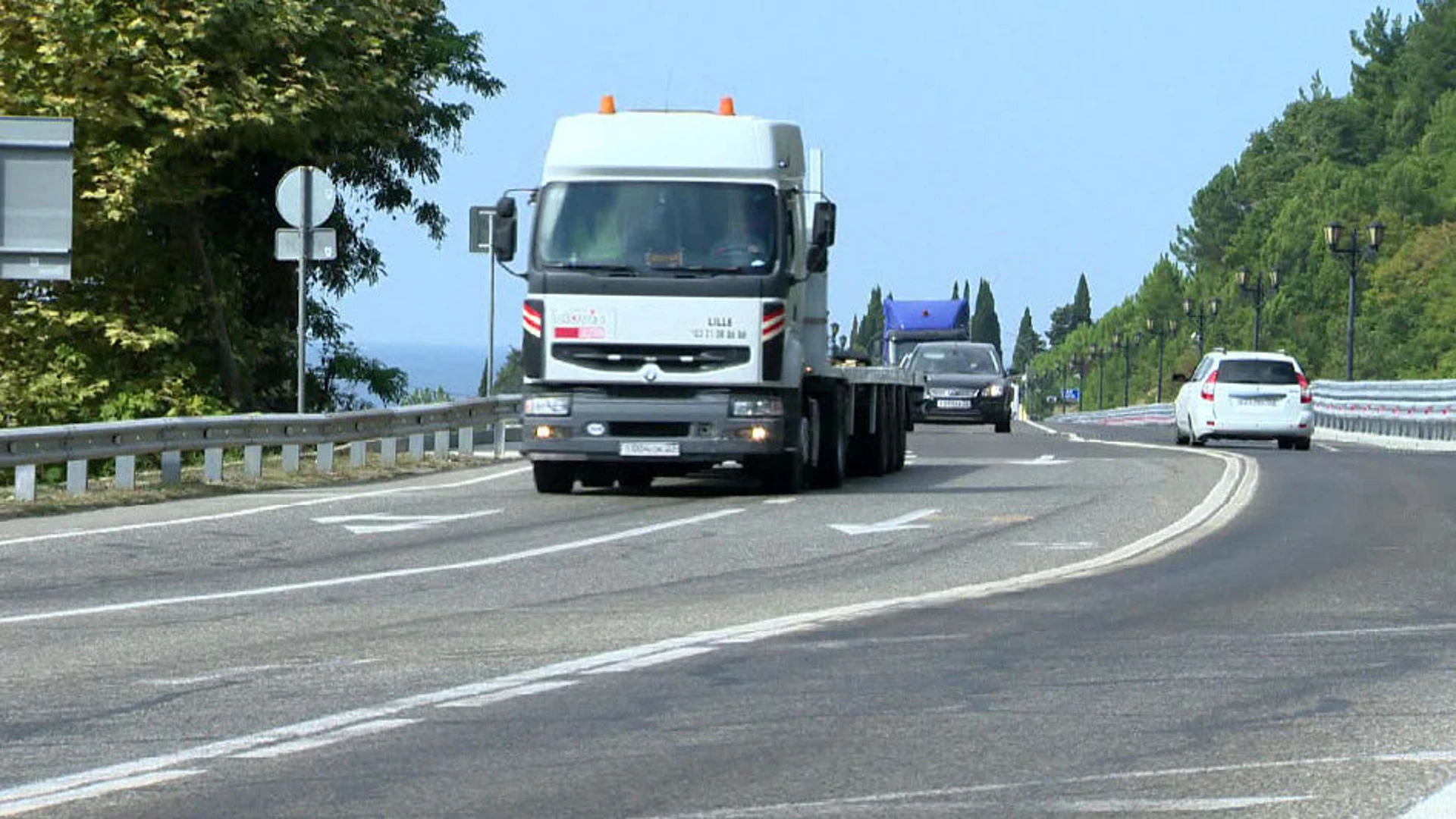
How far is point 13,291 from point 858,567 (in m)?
25.5

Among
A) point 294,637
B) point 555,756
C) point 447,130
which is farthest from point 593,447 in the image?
point 447,130

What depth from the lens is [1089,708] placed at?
9.00m

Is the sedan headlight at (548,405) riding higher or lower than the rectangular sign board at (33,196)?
lower

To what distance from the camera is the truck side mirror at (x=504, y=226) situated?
857 inches

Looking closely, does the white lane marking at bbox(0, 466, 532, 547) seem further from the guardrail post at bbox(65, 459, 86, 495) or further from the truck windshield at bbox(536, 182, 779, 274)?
the truck windshield at bbox(536, 182, 779, 274)

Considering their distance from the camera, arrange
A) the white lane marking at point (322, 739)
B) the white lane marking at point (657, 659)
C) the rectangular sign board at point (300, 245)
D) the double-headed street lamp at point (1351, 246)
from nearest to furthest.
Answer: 1. the white lane marking at point (322, 739)
2. the white lane marking at point (657, 659)
3. the rectangular sign board at point (300, 245)
4. the double-headed street lamp at point (1351, 246)

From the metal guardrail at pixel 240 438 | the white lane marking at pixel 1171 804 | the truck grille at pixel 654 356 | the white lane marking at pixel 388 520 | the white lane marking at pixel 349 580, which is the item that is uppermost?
the truck grille at pixel 654 356

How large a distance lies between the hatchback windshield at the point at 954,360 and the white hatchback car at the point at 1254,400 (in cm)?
977

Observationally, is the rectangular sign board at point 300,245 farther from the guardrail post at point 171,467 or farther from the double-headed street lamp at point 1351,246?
the double-headed street lamp at point 1351,246

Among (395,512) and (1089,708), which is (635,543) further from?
(1089,708)

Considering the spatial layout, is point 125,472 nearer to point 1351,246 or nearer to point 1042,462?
point 1042,462

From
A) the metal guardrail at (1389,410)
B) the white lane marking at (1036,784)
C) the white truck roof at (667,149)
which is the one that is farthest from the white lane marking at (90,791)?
the metal guardrail at (1389,410)

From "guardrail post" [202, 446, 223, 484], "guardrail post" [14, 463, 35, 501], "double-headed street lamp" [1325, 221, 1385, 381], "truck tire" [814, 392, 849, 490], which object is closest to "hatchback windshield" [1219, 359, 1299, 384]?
"double-headed street lamp" [1325, 221, 1385, 381]

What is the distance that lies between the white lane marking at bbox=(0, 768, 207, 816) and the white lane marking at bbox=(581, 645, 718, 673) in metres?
2.83
